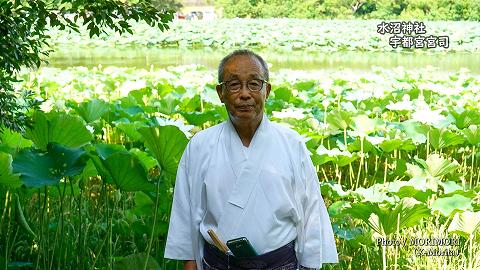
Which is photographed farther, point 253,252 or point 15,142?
point 15,142

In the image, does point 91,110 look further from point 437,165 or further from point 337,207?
point 437,165

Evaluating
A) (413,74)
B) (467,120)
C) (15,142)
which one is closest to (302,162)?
(15,142)

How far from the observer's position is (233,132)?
1.77 m

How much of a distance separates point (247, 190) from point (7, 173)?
104 centimetres

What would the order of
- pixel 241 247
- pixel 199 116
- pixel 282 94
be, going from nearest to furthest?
pixel 241 247, pixel 199 116, pixel 282 94

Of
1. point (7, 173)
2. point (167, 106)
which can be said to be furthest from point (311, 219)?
point (167, 106)

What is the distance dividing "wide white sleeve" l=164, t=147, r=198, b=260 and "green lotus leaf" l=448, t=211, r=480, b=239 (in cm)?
116

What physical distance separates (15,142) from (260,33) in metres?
20.3

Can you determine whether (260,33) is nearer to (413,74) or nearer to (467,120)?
(413,74)

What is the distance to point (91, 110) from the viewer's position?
3863mm

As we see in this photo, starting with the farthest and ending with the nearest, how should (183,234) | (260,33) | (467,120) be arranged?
(260,33)
(467,120)
(183,234)

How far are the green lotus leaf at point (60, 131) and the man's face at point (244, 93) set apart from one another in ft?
2.90

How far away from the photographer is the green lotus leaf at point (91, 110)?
384 centimetres

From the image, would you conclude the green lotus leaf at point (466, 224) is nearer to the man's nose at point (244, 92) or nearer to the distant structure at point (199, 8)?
the man's nose at point (244, 92)
